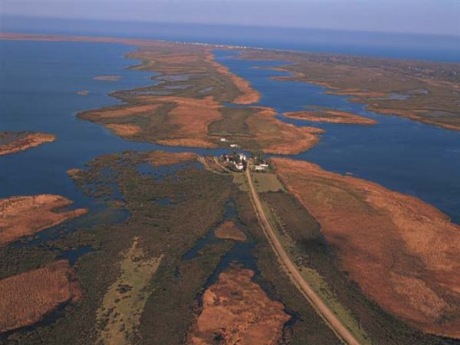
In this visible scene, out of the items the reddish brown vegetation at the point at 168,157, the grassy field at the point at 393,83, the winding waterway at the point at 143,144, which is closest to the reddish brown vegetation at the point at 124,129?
the winding waterway at the point at 143,144

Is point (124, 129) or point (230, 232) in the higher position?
point (124, 129)

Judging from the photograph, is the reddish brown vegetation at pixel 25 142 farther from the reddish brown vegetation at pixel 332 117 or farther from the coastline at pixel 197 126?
the reddish brown vegetation at pixel 332 117

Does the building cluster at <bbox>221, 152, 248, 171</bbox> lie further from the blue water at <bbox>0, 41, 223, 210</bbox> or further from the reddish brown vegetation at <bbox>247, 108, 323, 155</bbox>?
the reddish brown vegetation at <bbox>247, 108, 323, 155</bbox>

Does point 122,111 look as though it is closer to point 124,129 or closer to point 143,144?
point 124,129

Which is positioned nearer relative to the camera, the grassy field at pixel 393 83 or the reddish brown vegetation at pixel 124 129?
the reddish brown vegetation at pixel 124 129

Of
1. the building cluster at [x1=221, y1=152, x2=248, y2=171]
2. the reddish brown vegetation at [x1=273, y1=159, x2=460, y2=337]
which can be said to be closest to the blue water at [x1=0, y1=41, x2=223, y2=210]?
the building cluster at [x1=221, y1=152, x2=248, y2=171]

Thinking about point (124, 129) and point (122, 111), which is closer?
point (124, 129)

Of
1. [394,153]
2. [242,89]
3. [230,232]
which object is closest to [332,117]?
[394,153]

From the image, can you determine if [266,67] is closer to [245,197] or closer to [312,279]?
[245,197]

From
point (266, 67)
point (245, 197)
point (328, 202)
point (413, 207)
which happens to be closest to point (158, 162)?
point (245, 197)
